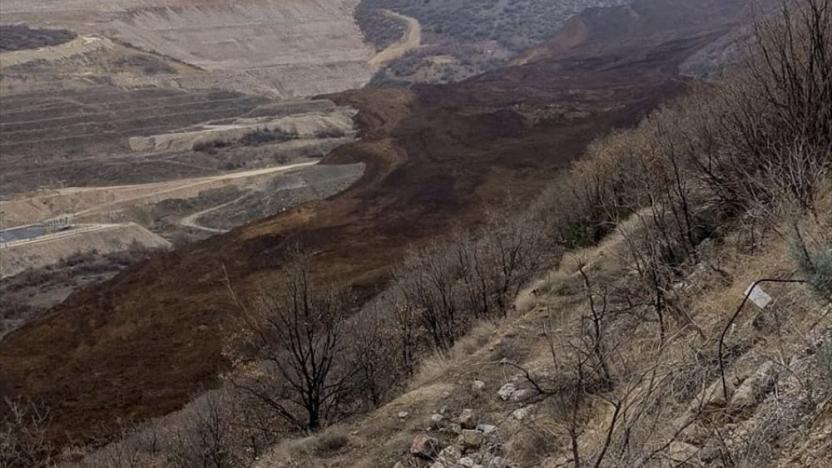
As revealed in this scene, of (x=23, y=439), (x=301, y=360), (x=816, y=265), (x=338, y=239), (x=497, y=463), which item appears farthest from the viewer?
(x=338, y=239)

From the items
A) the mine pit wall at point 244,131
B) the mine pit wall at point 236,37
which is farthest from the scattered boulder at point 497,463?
the mine pit wall at point 236,37

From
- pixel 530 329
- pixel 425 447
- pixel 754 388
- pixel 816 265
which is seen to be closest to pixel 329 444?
pixel 425 447

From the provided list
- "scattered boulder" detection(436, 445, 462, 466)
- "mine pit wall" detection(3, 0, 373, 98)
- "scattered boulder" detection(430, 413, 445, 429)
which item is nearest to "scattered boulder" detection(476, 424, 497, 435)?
"scattered boulder" detection(436, 445, 462, 466)

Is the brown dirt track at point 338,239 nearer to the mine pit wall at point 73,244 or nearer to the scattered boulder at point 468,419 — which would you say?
the mine pit wall at point 73,244

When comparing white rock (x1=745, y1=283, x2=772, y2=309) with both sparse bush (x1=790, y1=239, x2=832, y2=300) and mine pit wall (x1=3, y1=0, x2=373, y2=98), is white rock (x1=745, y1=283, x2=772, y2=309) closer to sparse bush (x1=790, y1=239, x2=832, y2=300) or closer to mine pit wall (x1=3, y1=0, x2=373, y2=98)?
sparse bush (x1=790, y1=239, x2=832, y2=300)

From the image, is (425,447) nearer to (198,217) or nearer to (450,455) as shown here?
(450,455)
